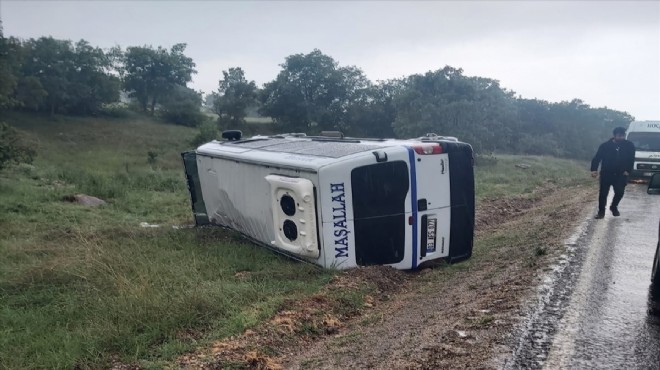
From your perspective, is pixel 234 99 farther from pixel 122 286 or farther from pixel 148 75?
pixel 122 286

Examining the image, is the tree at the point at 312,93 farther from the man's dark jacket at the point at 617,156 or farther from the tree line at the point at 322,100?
the man's dark jacket at the point at 617,156

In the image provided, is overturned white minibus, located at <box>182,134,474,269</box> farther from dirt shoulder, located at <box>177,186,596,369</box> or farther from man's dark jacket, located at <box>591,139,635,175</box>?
man's dark jacket, located at <box>591,139,635,175</box>

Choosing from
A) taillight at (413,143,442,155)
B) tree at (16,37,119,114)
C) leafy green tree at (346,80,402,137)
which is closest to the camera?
taillight at (413,143,442,155)

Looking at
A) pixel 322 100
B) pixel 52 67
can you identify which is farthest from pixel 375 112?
pixel 52 67

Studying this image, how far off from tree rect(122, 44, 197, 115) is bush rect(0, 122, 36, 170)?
3764 cm

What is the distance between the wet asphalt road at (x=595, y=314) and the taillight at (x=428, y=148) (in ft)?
7.24

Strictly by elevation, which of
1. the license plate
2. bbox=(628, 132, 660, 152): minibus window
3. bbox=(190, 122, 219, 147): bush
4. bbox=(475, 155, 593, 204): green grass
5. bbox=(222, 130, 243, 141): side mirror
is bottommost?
bbox=(475, 155, 593, 204): green grass

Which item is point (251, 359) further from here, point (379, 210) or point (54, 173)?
point (54, 173)

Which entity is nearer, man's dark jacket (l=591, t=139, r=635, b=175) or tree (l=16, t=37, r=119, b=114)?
man's dark jacket (l=591, t=139, r=635, b=175)

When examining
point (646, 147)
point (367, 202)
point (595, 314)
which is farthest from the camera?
point (646, 147)

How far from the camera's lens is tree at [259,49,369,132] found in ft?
146

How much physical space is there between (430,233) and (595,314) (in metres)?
3.02

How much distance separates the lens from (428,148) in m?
7.26

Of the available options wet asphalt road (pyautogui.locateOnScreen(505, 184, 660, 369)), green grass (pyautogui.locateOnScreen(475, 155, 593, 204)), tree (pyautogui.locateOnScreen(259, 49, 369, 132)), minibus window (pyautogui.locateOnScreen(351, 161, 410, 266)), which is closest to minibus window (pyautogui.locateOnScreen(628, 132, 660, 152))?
green grass (pyautogui.locateOnScreen(475, 155, 593, 204))
